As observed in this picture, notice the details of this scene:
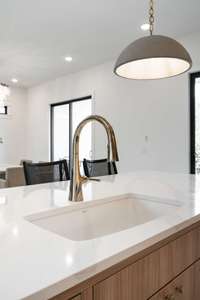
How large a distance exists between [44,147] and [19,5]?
398 centimetres

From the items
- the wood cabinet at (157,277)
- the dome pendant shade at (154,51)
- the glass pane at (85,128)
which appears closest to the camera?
the wood cabinet at (157,277)

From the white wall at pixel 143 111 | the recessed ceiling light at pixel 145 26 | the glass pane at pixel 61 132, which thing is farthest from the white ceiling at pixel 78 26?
the glass pane at pixel 61 132

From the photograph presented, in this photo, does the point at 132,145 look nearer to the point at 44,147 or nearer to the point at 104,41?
the point at 104,41

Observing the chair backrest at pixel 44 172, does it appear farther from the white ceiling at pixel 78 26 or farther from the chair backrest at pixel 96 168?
the white ceiling at pixel 78 26

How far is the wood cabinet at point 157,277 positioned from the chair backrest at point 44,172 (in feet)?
4.72

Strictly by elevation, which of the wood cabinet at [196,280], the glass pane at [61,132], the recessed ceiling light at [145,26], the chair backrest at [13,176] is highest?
the recessed ceiling light at [145,26]

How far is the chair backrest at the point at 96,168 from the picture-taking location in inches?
104

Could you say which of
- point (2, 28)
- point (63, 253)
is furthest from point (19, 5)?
point (63, 253)

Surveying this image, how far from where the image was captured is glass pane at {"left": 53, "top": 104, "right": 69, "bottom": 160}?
19.8ft

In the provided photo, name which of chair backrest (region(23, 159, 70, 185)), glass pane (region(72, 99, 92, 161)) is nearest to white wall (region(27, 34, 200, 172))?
glass pane (region(72, 99, 92, 161))

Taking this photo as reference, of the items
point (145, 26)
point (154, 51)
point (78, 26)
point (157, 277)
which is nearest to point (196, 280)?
point (157, 277)

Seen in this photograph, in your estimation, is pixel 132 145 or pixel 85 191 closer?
pixel 85 191

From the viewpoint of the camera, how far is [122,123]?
4.66 metres

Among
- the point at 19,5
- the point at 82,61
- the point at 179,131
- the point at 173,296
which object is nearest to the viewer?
the point at 173,296
